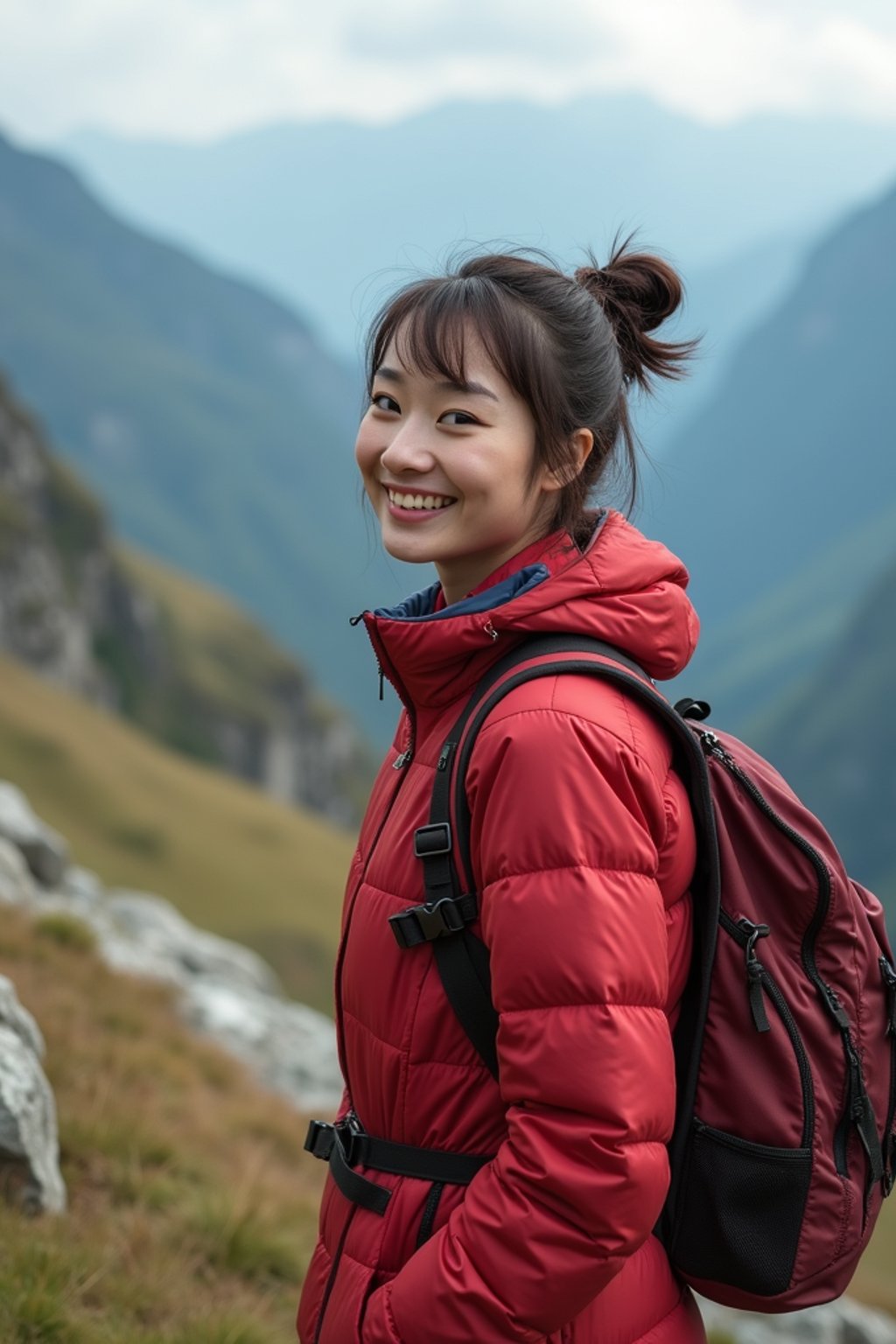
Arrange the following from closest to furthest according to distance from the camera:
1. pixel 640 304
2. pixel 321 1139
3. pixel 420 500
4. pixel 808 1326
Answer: pixel 420 500
pixel 321 1139
pixel 640 304
pixel 808 1326

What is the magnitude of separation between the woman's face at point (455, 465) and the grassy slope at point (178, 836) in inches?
1847

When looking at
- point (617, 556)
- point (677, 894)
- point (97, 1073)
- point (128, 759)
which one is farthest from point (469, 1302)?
point (128, 759)

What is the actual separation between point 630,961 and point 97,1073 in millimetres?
6097

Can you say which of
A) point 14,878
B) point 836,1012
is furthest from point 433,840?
point 14,878

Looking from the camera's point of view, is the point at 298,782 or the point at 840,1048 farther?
the point at 298,782

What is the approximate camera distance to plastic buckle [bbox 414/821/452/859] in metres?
2.87

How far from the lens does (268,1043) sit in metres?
16.2

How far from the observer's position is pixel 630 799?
2.73 meters

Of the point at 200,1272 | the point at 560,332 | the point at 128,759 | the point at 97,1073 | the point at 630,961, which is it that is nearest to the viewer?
the point at 630,961

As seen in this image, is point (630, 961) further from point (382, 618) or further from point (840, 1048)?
point (382, 618)

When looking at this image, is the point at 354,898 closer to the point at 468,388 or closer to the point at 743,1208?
the point at 743,1208

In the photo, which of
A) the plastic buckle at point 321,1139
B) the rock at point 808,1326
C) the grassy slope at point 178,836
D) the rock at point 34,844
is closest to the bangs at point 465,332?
the plastic buckle at point 321,1139

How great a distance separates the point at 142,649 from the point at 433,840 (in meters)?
110

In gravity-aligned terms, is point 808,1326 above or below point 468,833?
below
